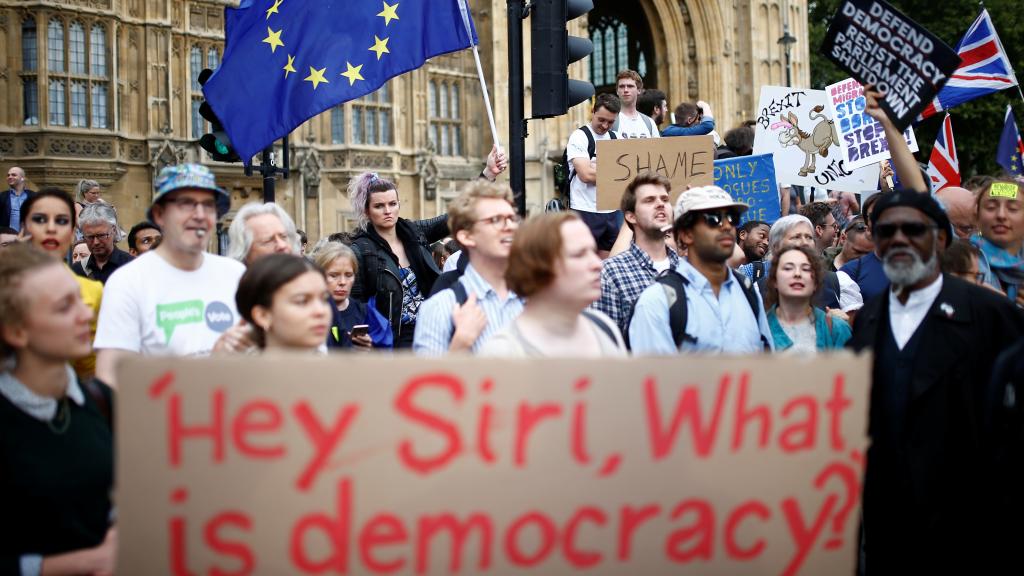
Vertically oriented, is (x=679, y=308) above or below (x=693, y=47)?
below

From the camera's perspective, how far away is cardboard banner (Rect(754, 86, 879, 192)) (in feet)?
37.4

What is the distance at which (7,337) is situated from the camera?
10.1ft

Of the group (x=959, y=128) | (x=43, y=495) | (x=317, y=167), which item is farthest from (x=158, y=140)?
(x=959, y=128)

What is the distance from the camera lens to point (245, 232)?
194 inches

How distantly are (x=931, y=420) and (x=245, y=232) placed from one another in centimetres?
300

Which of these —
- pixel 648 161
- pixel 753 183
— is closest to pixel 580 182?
pixel 648 161

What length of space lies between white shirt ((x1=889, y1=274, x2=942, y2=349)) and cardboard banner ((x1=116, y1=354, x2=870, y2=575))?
107 centimetres

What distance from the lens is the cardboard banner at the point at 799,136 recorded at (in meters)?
11.4

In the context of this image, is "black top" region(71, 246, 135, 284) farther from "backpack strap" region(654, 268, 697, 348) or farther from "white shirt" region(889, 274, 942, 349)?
"white shirt" region(889, 274, 942, 349)

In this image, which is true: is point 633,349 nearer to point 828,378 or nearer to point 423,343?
point 423,343

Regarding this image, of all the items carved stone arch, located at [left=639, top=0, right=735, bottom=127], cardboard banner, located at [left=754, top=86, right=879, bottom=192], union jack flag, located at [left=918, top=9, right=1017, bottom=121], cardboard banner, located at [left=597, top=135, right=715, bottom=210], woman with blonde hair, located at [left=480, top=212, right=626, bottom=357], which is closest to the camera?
woman with blonde hair, located at [left=480, top=212, right=626, bottom=357]

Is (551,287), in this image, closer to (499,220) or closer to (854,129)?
(499,220)

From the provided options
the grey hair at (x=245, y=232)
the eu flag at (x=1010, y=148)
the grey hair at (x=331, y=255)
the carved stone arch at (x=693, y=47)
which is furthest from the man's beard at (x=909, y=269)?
the carved stone arch at (x=693, y=47)

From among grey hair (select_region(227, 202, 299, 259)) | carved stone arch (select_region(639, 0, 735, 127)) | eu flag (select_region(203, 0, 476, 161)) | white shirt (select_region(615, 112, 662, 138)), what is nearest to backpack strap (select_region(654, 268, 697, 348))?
grey hair (select_region(227, 202, 299, 259))
